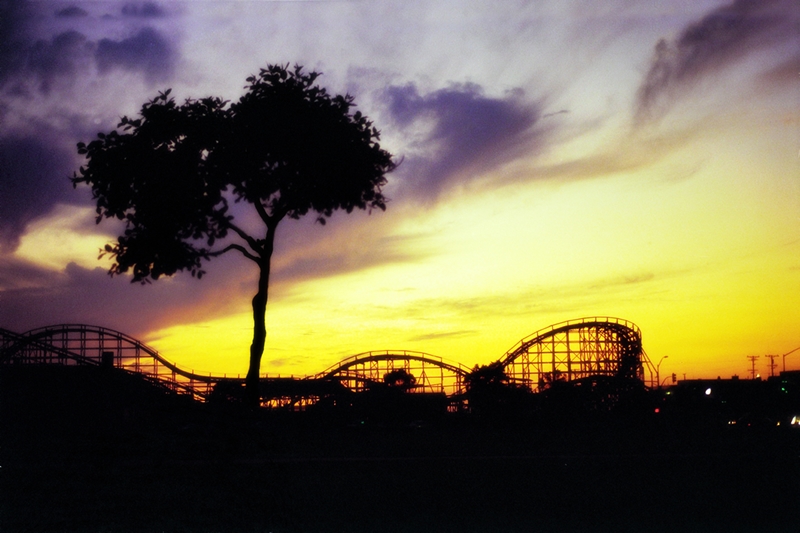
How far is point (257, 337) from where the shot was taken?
72.1 feet

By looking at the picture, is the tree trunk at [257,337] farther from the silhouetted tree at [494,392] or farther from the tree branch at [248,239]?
the silhouetted tree at [494,392]

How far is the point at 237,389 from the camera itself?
36406 millimetres

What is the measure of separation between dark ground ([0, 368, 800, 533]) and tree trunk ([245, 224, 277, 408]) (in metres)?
1.03

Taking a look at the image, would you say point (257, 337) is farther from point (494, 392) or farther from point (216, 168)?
point (494, 392)

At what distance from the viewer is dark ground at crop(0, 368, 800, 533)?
11.7m

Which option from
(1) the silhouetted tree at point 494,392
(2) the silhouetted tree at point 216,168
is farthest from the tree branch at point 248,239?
(1) the silhouetted tree at point 494,392

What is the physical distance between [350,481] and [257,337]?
8478 mm

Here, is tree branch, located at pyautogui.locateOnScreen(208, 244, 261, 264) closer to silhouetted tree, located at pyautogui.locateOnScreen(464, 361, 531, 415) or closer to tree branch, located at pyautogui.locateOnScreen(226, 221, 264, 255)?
tree branch, located at pyautogui.locateOnScreen(226, 221, 264, 255)

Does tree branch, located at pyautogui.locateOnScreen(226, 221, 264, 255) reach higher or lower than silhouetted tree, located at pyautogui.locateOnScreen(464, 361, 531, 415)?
higher

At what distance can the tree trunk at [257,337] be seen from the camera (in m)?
21.7

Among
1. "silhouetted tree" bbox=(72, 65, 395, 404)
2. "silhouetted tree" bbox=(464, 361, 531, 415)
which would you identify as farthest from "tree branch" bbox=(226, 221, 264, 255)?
"silhouetted tree" bbox=(464, 361, 531, 415)

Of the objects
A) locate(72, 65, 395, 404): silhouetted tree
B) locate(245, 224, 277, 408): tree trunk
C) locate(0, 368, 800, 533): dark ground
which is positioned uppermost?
locate(72, 65, 395, 404): silhouetted tree

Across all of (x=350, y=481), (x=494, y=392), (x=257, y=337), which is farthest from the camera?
(x=494, y=392)

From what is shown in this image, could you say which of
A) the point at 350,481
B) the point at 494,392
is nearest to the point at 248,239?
the point at 350,481
